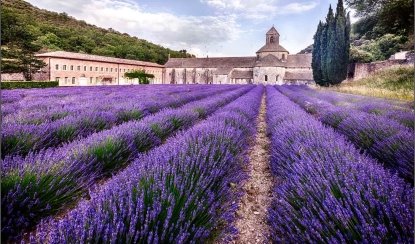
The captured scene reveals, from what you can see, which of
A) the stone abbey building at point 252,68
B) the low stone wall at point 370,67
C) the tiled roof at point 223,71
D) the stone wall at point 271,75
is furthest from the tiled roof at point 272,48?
the low stone wall at point 370,67

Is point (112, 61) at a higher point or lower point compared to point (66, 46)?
lower

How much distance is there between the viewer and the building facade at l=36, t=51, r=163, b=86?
117ft

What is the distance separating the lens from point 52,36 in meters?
51.9

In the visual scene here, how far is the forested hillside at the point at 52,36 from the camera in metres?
28.4

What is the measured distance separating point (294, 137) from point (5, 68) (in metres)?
30.2

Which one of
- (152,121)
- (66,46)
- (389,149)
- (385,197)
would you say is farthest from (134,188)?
(66,46)

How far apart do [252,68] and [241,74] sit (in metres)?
2.44

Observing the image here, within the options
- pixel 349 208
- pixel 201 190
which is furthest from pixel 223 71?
pixel 349 208

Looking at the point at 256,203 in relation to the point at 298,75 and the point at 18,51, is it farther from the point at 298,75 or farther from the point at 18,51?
the point at 298,75

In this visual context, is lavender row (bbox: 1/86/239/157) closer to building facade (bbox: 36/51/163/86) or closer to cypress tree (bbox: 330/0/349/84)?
cypress tree (bbox: 330/0/349/84)

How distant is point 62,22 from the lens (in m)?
82.4

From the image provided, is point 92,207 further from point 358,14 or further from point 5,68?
point 5,68

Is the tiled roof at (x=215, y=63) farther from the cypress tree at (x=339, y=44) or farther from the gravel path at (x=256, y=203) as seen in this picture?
the gravel path at (x=256, y=203)

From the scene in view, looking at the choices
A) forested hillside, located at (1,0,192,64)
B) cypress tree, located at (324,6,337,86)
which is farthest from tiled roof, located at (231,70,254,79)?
forested hillside, located at (1,0,192,64)
